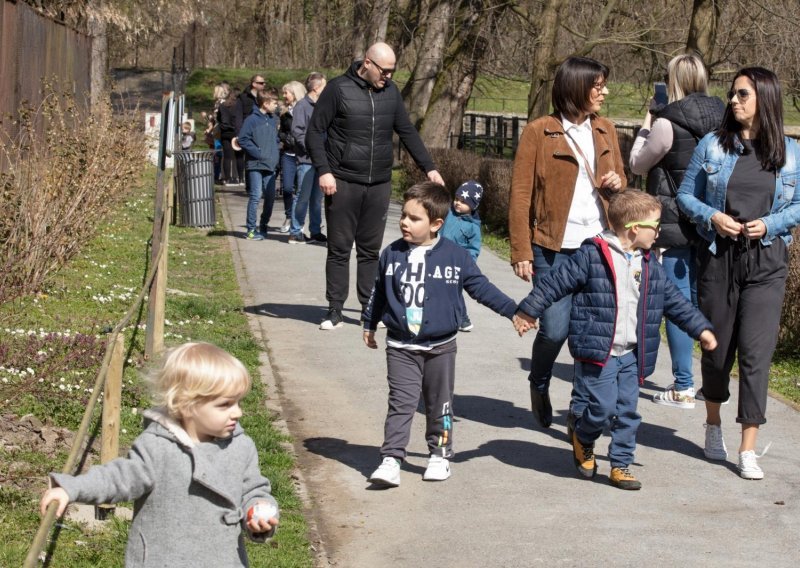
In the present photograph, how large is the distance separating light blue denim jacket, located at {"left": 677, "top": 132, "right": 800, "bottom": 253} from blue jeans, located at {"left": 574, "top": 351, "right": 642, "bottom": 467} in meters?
0.84

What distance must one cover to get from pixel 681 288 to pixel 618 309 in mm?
2151

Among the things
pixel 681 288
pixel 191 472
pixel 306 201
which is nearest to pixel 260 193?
pixel 306 201

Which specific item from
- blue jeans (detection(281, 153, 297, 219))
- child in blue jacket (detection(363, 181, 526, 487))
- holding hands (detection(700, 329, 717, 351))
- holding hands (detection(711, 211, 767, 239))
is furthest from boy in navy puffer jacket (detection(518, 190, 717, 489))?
blue jeans (detection(281, 153, 297, 219))

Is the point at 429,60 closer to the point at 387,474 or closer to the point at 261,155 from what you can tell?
the point at 261,155

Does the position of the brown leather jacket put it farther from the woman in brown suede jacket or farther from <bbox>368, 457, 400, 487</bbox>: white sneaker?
<bbox>368, 457, 400, 487</bbox>: white sneaker

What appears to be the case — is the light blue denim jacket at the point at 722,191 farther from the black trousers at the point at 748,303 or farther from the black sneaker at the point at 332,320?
the black sneaker at the point at 332,320

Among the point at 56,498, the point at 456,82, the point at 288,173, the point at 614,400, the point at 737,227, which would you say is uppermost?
the point at 456,82

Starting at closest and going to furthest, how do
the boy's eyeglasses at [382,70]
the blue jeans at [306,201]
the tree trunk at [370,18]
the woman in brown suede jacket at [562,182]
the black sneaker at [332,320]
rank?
the woman in brown suede jacket at [562,182] → the boy's eyeglasses at [382,70] → the black sneaker at [332,320] → the blue jeans at [306,201] → the tree trunk at [370,18]

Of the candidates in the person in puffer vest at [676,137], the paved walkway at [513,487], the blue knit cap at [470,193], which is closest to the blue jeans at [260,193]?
the blue knit cap at [470,193]

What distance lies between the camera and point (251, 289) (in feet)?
41.0

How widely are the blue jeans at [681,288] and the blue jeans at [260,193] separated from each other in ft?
29.1

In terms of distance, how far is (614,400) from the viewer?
19.6ft

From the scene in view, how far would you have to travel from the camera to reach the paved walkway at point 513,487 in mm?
5309

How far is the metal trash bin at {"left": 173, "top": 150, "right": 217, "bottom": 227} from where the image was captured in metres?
17.5
